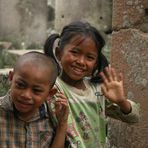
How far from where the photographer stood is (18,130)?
212cm

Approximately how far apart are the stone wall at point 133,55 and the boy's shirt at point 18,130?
96 centimetres

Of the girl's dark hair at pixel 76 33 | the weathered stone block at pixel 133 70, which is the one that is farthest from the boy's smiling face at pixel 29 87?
the weathered stone block at pixel 133 70

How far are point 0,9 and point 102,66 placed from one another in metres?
11.2

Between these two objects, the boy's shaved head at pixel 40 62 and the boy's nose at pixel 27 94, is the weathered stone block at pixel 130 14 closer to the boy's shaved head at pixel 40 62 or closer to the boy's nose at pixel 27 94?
the boy's shaved head at pixel 40 62

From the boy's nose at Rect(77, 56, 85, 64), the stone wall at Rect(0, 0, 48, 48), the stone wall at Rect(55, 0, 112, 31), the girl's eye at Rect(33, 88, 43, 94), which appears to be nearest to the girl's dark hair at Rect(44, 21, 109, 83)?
the boy's nose at Rect(77, 56, 85, 64)

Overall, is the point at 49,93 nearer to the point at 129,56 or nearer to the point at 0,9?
the point at 129,56

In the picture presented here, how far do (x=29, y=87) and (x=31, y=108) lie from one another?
109 mm

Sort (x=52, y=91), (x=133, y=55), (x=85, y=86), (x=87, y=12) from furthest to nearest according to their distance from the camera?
(x=87, y=12), (x=133, y=55), (x=85, y=86), (x=52, y=91)

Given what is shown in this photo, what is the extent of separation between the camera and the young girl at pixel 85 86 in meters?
2.29

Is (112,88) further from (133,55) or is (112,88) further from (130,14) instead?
(130,14)

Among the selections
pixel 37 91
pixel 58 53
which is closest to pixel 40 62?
pixel 37 91

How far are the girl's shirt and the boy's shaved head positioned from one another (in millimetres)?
141

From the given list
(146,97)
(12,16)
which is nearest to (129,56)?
(146,97)

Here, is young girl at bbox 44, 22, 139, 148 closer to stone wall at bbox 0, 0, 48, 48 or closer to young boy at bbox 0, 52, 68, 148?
young boy at bbox 0, 52, 68, 148
